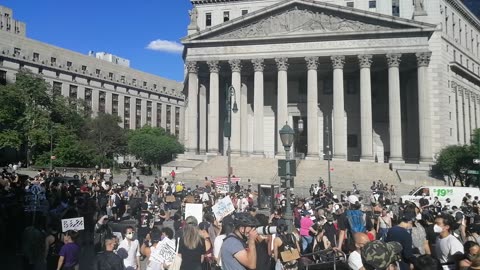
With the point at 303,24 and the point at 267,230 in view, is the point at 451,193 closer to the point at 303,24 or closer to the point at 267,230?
the point at 267,230

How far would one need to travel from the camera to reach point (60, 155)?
198ft

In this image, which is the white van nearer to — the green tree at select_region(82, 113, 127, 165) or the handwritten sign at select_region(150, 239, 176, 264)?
the handwritten sign at select_region(150, 239, 176, 264)

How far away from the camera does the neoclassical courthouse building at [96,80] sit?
81.1 m

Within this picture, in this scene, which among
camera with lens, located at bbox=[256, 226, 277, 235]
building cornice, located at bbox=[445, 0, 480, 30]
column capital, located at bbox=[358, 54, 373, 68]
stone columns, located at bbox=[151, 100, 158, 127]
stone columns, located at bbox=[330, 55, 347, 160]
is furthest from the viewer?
stone columns, located at bbox=[151, 100, 158, 127]

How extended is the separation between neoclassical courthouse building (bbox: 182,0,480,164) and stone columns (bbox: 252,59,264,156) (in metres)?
0.12

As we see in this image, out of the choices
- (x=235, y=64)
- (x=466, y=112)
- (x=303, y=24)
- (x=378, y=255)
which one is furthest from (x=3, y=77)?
(x=378, y=255)

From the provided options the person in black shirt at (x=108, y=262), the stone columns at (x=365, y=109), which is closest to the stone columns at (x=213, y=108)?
the stone columns at (x=365, y=109)

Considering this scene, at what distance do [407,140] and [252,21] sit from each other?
24.3m

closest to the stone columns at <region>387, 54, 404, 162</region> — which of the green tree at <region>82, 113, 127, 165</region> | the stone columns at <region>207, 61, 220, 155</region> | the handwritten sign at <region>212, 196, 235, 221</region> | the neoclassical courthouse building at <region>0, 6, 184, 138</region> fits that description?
the stone columns at <region>207, 61, 220, 155</region>

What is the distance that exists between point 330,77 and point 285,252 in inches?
2108

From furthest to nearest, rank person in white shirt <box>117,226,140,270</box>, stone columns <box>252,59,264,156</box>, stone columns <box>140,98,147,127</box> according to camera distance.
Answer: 1. stone columns <box>140,98,147,127</box>
2. stone columns <box>252,59,264,156</box>
3. person in white shirt <box>117,226,140,270</box>

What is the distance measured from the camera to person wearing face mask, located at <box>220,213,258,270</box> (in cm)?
641

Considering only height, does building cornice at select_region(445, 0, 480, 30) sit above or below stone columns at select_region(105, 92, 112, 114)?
above

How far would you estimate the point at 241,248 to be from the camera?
21.4 ft
